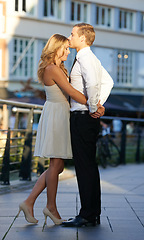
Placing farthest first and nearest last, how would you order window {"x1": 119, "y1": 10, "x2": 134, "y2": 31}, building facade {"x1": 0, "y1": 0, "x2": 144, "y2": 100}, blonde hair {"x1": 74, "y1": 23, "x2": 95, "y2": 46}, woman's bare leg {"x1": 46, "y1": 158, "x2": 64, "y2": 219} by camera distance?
window {"x1": 119, "y1": 10, "x2": 134, "y2": 31}
building facade {"x1": 0, "y1": 0, "x2": 144, "y2": 100}
woman's bare leg {"x1": 46, "y1": 158, "x2": 64, "y2": 219}
blonde hair {"x1": 74, "y1": 23, "x2": 95, "y2": 46}

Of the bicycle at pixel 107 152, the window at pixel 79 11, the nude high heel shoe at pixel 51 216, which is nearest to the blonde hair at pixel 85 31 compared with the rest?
the nude high heel shoe at pixel 51 216

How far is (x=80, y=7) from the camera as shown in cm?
3709

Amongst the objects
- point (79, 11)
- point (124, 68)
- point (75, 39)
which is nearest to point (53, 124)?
point (75, 39)

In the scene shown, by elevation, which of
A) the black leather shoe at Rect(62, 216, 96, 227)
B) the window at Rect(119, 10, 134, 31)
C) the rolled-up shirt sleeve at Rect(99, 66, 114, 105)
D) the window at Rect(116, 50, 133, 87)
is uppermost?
the window at Rect(119, 10, 134, 31)

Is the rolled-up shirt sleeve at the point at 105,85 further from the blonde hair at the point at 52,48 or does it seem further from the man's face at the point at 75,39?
the blonde hair at the point at 52,48

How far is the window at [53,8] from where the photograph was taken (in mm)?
35469

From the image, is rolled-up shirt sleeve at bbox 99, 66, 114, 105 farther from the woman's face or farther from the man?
the woman's face

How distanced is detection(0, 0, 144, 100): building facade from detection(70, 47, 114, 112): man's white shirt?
1071 inches

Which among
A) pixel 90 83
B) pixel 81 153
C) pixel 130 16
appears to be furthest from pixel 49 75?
pixel 130 16

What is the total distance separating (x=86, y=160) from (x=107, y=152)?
7.52 meters

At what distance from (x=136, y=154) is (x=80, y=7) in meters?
24.1

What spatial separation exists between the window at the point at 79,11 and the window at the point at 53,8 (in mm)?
994

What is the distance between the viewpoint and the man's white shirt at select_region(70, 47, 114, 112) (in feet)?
15.8

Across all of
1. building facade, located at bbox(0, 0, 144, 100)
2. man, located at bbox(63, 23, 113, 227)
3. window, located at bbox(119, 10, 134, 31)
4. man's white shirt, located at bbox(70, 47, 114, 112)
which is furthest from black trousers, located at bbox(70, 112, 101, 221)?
window, located at bbox(119, 10, 134, 31)
